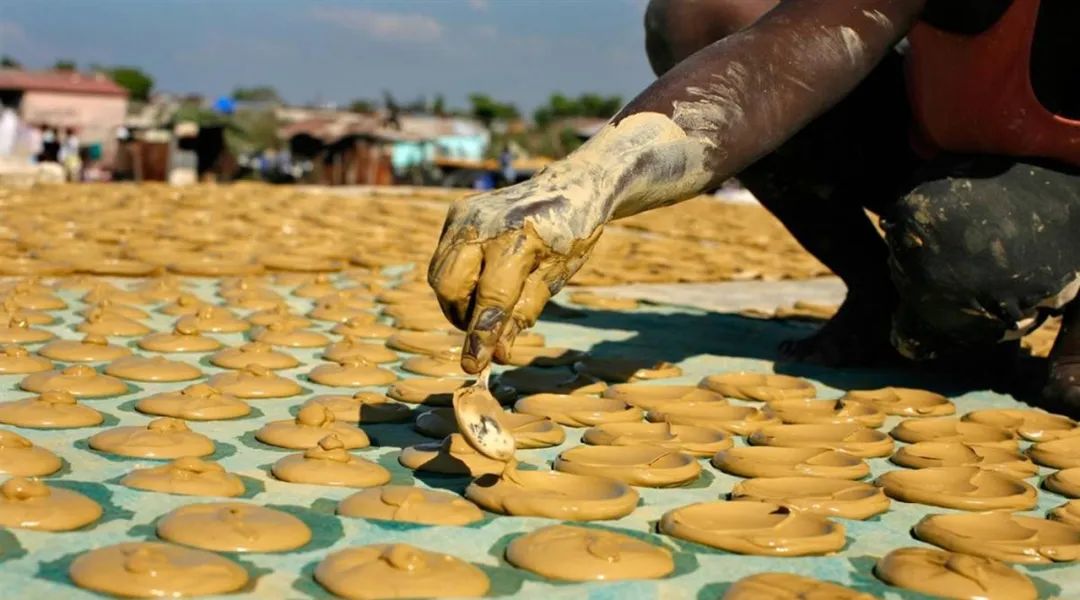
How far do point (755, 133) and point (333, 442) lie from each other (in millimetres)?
843

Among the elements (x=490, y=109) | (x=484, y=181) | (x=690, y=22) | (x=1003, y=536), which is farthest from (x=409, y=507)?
(x=490, y=109)

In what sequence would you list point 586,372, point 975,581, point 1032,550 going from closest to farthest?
1. point 975,581
2. point 1032,550
3. point 586,372

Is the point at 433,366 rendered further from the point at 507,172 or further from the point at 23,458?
the point at 507,172

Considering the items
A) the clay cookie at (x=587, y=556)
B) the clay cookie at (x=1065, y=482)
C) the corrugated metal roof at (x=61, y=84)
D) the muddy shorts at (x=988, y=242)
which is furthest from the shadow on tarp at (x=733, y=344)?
the corrugated metal roof at (x=61, y=84)

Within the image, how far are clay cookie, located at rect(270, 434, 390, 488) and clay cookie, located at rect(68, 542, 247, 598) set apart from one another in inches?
14.9

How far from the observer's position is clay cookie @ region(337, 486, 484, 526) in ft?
5.19

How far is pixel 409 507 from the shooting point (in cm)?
159

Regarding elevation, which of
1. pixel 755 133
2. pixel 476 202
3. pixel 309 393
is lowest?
pixel 309 393

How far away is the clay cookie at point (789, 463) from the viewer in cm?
192

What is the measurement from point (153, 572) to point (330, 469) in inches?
18.7

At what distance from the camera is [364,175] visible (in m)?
19.7

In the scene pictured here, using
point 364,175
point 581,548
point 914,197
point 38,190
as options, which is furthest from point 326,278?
point 364,175

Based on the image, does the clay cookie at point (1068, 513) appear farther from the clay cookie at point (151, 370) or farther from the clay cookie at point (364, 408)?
the clay cookie at point (151, 370)

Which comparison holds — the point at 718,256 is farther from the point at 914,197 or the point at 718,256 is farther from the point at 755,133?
the point at 755,133
